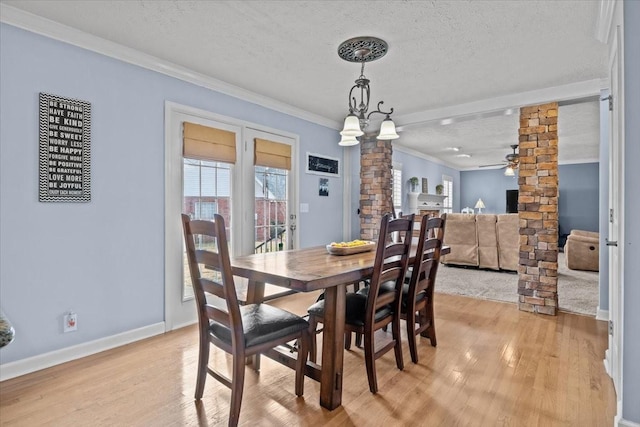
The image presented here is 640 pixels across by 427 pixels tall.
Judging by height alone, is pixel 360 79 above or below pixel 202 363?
above

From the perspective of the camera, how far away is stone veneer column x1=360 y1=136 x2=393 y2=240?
5039 mm

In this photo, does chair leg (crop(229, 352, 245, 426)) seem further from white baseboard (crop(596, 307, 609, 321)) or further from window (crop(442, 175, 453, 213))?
window (crop(442, 175, 453, 213))

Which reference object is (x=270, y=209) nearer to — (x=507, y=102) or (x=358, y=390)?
(x=358, y=390)

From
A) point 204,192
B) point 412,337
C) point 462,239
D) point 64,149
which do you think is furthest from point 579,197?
point 64,149

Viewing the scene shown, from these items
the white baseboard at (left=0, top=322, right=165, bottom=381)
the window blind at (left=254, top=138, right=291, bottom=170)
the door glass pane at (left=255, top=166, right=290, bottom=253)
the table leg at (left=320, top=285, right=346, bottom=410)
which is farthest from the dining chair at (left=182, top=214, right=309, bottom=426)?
the window blind at (left=254, top=138, right=291, bottom=170)

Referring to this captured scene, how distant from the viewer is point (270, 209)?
4105mm

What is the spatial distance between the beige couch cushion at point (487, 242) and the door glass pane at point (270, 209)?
3.37 meters

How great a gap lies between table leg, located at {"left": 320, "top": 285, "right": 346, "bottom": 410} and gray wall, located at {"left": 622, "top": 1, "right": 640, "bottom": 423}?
4.36 feet

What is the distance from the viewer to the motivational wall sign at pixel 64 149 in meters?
2.33

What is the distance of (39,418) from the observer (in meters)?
1.78

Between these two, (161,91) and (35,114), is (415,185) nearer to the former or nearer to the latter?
(161,91)

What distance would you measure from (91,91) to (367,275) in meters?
2.41

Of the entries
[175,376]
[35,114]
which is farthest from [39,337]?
[35,114]

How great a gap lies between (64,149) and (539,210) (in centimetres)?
422
